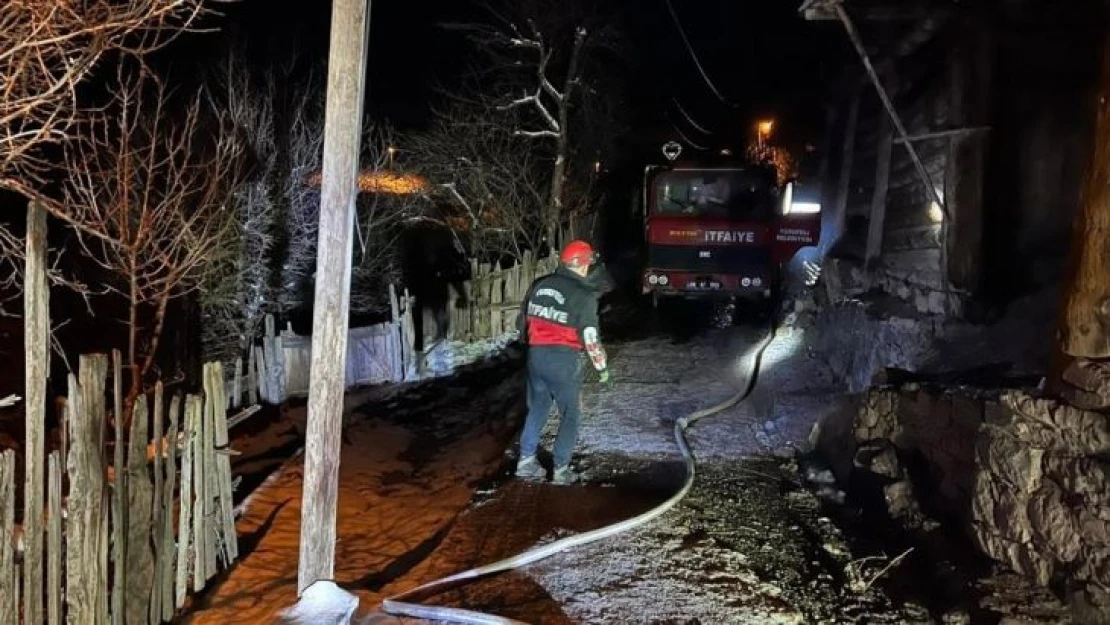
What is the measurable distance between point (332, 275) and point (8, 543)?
80.7 inches

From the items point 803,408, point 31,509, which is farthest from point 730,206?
point 31,509

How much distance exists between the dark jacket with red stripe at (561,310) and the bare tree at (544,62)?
12.9 meters

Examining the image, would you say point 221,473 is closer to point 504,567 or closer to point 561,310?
point 504,567

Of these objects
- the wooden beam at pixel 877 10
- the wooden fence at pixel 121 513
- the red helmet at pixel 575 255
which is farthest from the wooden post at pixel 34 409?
the wooden beam at pixel 877 10

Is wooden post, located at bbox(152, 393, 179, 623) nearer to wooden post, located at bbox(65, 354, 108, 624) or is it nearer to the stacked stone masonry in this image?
wooden post, located at bbox(65, 354, 108, 624)

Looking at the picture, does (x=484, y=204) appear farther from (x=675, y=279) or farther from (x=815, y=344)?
(x=815, y=344)

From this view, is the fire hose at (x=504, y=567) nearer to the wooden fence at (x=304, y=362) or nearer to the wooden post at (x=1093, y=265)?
the wooden post at (x=1093, y=265)

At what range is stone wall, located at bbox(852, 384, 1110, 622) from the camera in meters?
3.78

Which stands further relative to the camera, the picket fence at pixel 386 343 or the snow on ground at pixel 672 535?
the picket fence at pixel 386 343

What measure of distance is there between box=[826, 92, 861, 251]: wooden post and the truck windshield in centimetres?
109

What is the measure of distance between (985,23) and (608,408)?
5.53 m

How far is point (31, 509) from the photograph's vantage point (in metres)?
3.94

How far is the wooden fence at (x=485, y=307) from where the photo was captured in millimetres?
15195

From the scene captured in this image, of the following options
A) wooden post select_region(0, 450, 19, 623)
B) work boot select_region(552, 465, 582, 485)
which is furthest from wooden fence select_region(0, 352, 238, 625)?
work boot select_region(552, 465, 582, 485)
